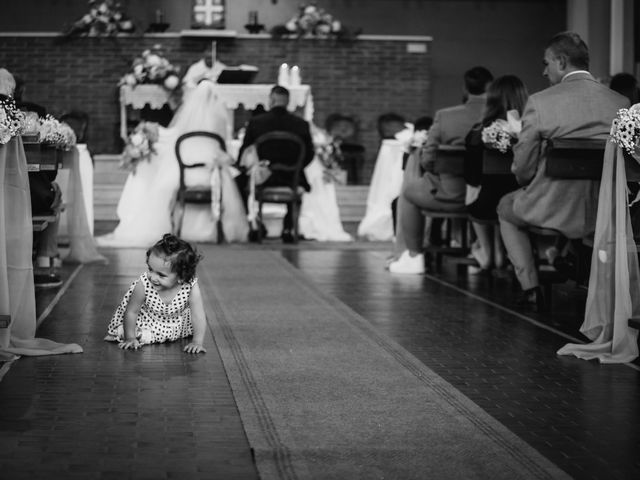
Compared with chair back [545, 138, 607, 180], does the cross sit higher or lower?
higher

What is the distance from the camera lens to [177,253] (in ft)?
17.1

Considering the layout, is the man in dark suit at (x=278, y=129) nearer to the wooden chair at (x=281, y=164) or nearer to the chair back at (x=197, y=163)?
the wooden chair at (x=281, y=164)

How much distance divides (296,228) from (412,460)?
8.40 metres

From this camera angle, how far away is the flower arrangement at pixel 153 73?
1599 cm

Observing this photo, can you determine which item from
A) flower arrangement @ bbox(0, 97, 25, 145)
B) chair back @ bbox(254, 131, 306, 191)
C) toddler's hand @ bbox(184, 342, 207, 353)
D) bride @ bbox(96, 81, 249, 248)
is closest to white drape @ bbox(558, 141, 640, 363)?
toddler's hand @ bbox(184, 342, 207, 353)

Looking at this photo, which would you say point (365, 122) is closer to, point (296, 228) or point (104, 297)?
point (296, 228)

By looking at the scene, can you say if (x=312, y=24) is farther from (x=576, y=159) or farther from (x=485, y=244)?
(x=576, y=159)

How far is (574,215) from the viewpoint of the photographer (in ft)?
21.2

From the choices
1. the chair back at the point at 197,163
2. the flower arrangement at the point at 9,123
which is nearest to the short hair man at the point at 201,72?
the chair back at the point at 197,163

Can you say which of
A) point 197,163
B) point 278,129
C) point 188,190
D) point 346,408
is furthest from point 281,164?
point 346,408

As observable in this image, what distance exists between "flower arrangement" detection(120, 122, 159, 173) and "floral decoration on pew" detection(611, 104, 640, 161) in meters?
7.33

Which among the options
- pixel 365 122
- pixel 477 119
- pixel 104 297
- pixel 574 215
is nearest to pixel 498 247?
pixel 477 119

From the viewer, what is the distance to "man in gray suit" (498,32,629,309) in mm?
6453

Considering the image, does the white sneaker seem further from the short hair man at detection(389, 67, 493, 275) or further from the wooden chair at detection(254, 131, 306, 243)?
the wooden chair at detection(254, 131, 306, 243)
